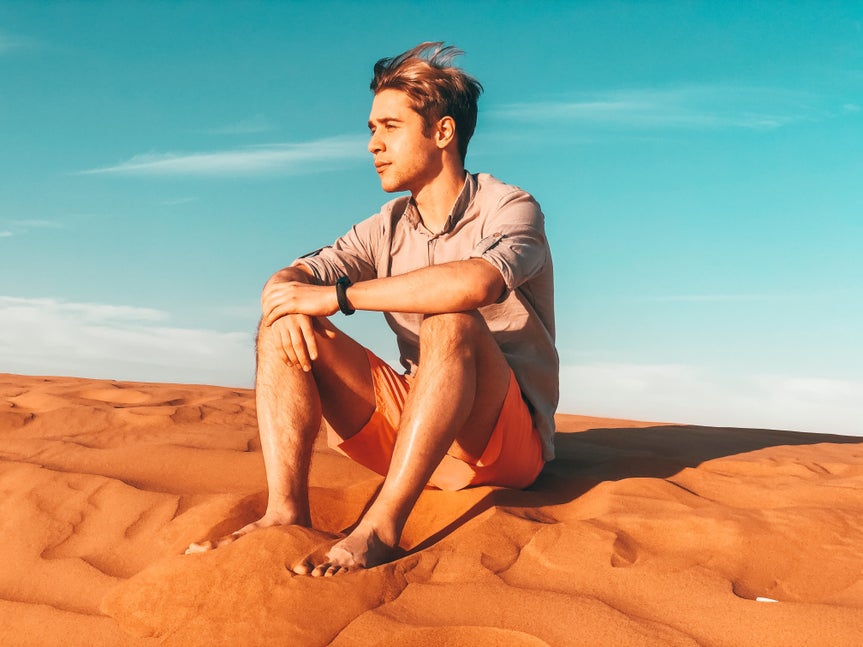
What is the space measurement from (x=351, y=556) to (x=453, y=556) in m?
0.29

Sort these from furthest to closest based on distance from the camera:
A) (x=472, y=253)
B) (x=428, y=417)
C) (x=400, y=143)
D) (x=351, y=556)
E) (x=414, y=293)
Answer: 1. (x=400, y=143)
2. (x=472, y=253)
3. (x=414, y=293)
4. (x=428, y=417)
5. (x=351, y=556)

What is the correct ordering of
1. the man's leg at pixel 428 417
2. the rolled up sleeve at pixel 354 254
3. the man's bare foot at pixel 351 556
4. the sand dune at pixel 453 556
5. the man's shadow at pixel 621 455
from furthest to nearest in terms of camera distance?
the rolled up sleeve at pixel 354 254 < the man's shadow at pixel 621 455 < the man's leg at pixel 428 417 < the man's bare foot at pixel 351 556 < the sand dune at pixel 453 556

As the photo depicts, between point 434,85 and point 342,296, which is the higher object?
point 434,85

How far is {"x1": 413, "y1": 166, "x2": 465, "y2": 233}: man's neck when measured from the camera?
Result: 3082 millimetres

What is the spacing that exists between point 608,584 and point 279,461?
1097 mm

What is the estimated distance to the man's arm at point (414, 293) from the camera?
2.40m

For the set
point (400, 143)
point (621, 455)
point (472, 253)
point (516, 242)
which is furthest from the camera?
point (621, 455)

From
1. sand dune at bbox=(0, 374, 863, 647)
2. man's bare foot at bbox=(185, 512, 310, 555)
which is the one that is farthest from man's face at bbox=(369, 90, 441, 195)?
man's bare foot at bbox=(185, 512, 310, 555)

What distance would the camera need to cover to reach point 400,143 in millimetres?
3000

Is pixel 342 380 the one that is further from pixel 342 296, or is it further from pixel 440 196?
pixel 440 196

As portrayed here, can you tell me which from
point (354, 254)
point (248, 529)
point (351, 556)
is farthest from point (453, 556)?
point (354, 254)

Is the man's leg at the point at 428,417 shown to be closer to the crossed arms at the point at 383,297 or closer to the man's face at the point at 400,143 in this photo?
the crossed arms at the point at 383,297

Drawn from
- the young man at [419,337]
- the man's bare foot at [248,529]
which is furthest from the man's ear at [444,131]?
the man's bare foot at [248,529]

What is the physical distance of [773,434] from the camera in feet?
17.4
